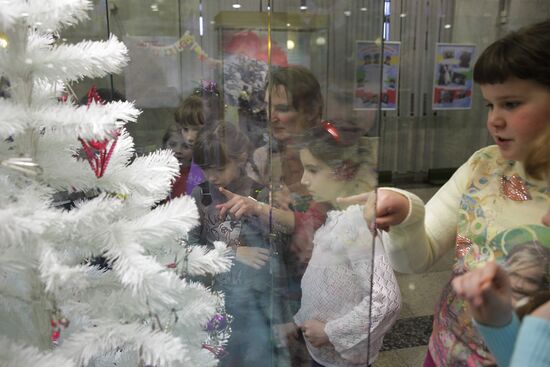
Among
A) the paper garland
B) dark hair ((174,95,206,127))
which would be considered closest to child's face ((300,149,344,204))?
dark hair ((174,95,206,127))

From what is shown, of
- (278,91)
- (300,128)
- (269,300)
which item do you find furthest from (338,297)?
(278,91)

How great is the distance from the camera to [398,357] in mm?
2076

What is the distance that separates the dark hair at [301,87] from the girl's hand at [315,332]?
1.44 feet

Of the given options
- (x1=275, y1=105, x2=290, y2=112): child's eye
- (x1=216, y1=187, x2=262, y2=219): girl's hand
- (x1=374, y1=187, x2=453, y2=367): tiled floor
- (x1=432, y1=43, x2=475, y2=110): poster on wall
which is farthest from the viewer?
(x1=432, y1=43, x2=475, y2=110): poster on wall

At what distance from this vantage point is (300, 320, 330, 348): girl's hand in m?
1.01

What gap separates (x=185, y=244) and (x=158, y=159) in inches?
6.7

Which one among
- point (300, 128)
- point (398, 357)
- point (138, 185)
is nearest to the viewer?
point (138, 185)

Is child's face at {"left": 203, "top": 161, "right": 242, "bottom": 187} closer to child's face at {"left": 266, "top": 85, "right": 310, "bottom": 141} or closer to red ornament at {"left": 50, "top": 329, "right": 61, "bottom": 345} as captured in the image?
child's face at {"left": 266, "top": 85, "right": 310, "bottom": 141}

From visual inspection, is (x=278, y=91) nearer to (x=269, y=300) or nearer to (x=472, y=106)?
(x=269, y=300)

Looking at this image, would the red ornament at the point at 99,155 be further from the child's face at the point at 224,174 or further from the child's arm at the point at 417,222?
the child's face at the point at 224,174

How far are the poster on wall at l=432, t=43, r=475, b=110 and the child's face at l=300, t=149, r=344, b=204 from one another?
419 cm

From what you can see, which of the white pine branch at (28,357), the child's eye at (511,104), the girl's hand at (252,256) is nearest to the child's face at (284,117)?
→ the girl's hand at (252,256)

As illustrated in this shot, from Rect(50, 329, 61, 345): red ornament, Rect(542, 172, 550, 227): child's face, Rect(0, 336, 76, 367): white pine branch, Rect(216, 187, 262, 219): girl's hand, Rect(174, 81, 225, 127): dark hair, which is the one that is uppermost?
Rect(174, 81, 225, 127): dark hair

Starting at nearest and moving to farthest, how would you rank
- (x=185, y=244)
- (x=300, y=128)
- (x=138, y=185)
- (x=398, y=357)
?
(x=138, y=185)
(x=185, y=244)
(x=300, y=128)
(x=398, y=357)
